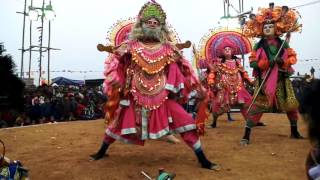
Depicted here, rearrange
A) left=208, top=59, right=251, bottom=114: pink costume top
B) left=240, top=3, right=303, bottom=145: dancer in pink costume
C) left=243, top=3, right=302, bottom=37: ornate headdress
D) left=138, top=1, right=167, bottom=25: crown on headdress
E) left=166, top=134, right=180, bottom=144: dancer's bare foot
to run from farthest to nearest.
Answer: left=208, top=59, right=251, bottom=114: pink costume top, left=166, top=134, right=180, bottom=144: dancer's bare foot, left=243, top=3, right=302, bottom=37: ornate headdress, left=240, top=3, right=303, bottom=145: dancer in pink costume, left=138, top=1, right=167, bottom=25: crown on headdress

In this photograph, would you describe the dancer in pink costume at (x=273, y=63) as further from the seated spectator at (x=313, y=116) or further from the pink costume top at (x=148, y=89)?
the seated spectator at (x=313, y=116)

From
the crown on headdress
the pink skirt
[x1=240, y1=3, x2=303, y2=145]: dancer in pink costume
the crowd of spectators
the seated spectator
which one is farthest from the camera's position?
the crowd of spectators

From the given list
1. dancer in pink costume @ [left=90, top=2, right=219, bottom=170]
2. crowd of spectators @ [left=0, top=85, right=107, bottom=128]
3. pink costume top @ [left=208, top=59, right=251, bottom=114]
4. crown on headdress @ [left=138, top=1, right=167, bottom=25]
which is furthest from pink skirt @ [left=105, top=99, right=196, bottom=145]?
crowd of spectators @ [left=0, top=85, right=107, bottom=128]

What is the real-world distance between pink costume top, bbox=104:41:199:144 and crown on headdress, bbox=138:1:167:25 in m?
0.35

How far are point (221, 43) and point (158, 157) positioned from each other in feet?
14.8

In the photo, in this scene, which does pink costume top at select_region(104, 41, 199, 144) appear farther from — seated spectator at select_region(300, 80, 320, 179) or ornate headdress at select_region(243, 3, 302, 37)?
seated spectator at select_region(300, 80, 320, 179)

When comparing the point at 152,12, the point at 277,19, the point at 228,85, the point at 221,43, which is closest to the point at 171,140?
the point at 152,12

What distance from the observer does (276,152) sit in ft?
20.8

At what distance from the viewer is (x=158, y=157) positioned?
617 centimetres

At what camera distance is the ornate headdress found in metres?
7.18

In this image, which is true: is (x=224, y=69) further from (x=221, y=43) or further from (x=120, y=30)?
(x=120, y=30)

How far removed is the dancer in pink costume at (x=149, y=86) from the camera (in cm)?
541

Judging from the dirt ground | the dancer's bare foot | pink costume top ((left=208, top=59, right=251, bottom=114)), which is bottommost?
the dirt ground

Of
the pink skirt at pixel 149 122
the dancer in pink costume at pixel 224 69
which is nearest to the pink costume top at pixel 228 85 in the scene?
the dancer in pink costume at pixel 224 69
